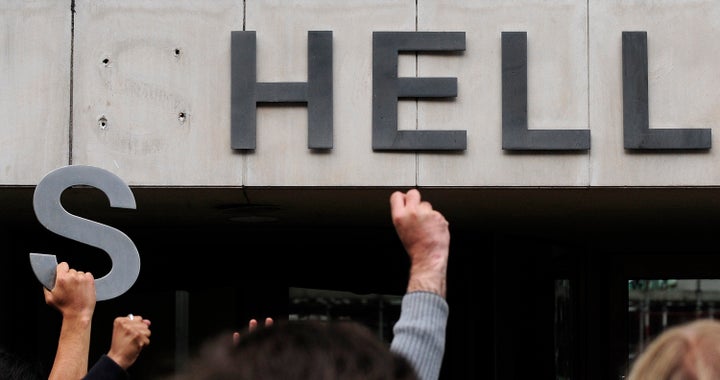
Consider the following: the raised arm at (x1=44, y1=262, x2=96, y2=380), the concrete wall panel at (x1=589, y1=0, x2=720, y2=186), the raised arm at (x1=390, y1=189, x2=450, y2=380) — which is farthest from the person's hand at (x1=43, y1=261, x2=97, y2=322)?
the concrete wall panel at (x1=589, y1=0, x2=720, y2=186)

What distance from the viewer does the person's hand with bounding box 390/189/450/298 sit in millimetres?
1940

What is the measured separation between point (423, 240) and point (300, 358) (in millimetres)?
730

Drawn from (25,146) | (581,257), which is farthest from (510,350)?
(25,146)

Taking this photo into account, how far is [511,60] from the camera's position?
7410 mm

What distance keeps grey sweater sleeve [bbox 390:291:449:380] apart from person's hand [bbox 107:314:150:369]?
1.15 m

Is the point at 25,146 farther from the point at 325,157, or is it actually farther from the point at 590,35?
the point at 590,35

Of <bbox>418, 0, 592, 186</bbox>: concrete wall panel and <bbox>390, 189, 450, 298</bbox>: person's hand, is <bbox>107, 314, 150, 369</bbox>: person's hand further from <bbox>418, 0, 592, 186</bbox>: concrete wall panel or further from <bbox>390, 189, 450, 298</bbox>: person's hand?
<bbox>418, 0, 592, 186</bbox>: concrete wall panel

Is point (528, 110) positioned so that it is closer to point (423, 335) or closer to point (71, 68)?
point (71, 68)

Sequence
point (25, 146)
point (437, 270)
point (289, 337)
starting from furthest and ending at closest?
point (25, 146), point (437, 270), point (289, 337)

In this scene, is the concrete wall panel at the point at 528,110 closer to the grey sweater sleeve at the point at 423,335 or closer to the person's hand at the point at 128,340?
the person's hand at the point at 128,340

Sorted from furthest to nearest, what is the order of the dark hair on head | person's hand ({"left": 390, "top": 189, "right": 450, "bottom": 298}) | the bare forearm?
the bare forearm → person's hand ({"left": 390, "top": 189, "right": 450, "bottom": 298}) → the dark hair on head

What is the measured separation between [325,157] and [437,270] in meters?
5.50

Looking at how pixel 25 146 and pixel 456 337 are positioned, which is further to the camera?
pixel 456 337

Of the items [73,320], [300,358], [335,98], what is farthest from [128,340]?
[335,98]
